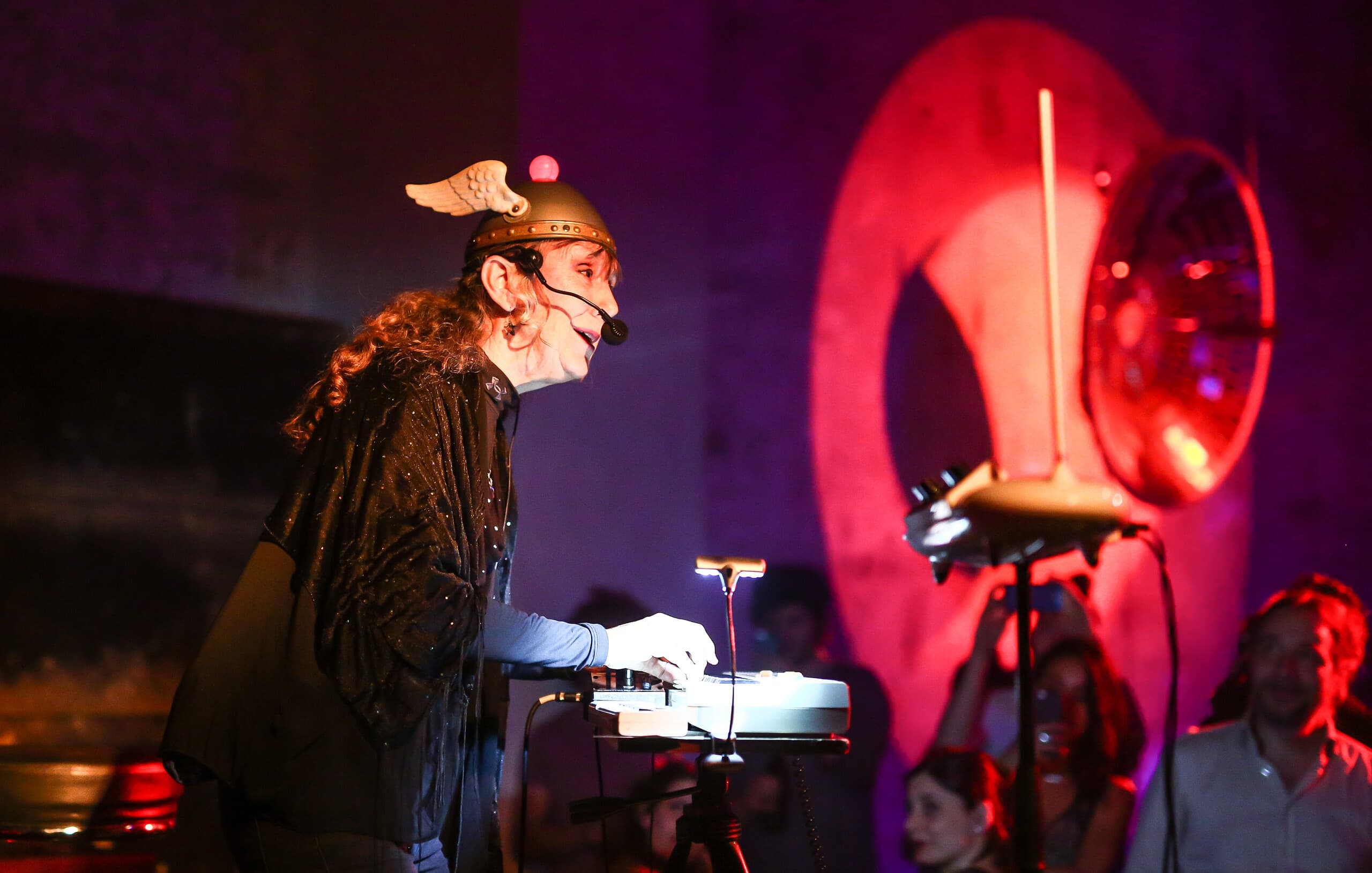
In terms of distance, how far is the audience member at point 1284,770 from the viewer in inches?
99.0

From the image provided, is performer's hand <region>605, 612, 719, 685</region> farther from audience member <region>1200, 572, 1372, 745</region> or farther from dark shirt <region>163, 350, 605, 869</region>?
audience member <region>1200, 572, 1372, 745</region>

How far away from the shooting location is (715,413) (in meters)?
2.93

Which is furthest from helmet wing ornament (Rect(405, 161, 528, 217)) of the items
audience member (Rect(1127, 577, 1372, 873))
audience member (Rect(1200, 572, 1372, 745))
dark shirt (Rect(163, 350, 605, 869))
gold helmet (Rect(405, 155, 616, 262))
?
audience member (Rect(1200, 572, 1372, 745))

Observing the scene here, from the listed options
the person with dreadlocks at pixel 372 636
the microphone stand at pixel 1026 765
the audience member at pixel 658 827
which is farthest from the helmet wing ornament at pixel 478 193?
the audience member at pixel 658 827

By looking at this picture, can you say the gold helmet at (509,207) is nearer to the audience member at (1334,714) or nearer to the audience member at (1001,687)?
→ the audience member at (1001,687)

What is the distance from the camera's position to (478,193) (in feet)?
6.49

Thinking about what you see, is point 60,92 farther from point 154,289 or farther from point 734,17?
point 734,17

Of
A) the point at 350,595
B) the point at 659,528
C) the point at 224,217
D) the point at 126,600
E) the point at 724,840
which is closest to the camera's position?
the point at 350,595

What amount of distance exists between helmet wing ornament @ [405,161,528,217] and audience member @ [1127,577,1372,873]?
78.6 inches

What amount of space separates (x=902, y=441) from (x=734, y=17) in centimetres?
127

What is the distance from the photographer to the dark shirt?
1.36 m

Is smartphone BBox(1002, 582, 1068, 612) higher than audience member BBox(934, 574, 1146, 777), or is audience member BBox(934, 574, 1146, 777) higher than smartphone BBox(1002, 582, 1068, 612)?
smartphone BBox(1002, 582, 1068, 612)

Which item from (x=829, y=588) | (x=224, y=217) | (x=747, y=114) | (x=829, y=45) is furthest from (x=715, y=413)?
(x=224, y=217)

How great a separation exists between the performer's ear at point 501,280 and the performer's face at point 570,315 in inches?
2.3
